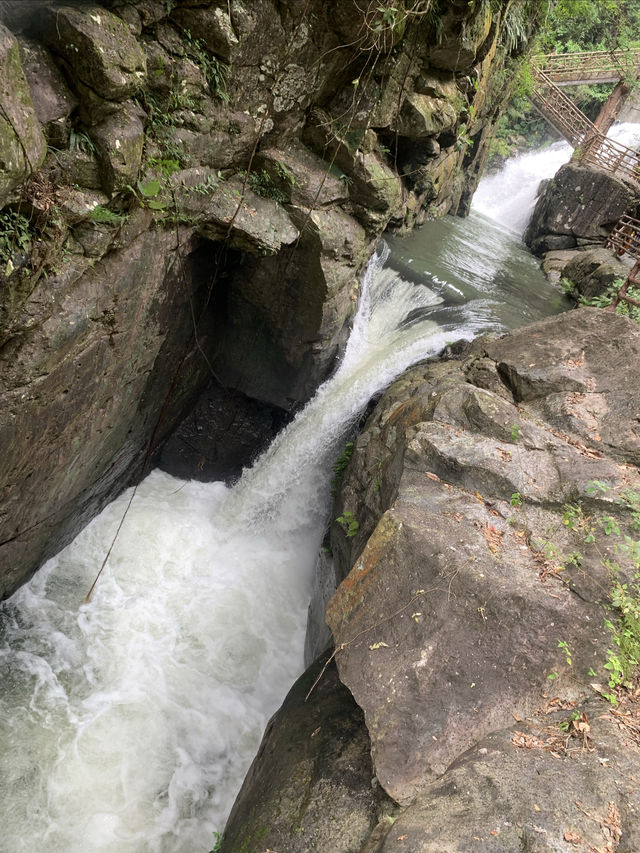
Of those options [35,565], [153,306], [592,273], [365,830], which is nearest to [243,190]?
[153,306]

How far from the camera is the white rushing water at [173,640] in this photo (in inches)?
192

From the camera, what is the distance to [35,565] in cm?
653

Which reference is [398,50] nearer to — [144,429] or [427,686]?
[144,429]

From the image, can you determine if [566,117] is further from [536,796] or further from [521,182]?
[536,796]

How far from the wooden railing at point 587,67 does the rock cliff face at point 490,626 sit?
19441mm

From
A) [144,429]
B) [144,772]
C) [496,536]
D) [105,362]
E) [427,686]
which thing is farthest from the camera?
[144,429]

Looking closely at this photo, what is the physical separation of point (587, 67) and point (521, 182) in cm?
436

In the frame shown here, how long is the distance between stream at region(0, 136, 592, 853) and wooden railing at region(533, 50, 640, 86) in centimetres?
1529

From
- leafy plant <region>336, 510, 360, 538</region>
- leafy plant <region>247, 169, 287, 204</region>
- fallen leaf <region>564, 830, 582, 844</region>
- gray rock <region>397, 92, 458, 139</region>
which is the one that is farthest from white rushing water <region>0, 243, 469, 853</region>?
fallen leaf <region>564, 830, 582, 844</region>

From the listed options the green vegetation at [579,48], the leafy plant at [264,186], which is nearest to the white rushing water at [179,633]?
the leafy plant at [264,186]

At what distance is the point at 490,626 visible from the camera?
3.75 metres

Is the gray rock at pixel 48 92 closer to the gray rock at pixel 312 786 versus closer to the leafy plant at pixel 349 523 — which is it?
the leafy plant at pixel 349 523

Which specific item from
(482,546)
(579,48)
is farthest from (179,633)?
(579,48)

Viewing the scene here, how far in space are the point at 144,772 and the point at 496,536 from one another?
4.17 metres
